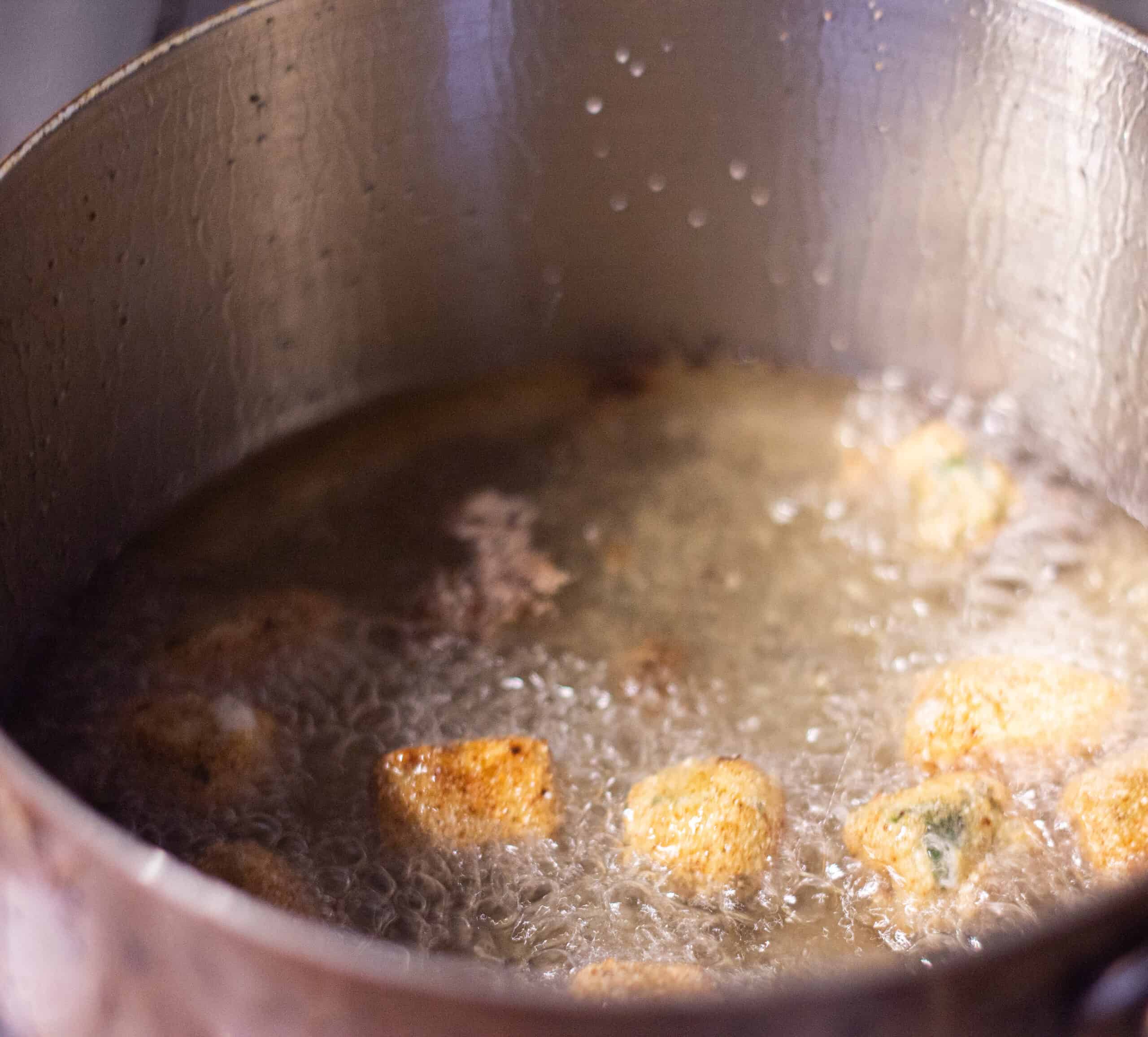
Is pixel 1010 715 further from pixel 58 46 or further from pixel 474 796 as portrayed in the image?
pixel 58 46

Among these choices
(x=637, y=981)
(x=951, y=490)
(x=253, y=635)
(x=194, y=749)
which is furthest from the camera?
(x=951, y=490)

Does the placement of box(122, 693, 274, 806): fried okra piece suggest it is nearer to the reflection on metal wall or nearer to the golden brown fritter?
the golden brown fritter

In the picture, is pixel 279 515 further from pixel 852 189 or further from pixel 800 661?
pixel 852 189

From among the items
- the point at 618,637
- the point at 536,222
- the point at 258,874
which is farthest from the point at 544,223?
the point at 258,874

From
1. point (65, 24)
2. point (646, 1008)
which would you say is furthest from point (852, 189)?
point (646, 1008)

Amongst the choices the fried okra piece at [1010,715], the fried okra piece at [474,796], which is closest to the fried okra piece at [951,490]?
the fried okra piece at [1010,715]
